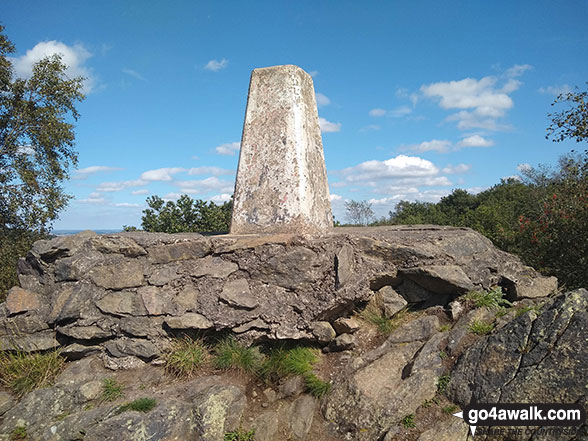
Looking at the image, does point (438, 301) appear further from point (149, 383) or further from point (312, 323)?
point (149, 383)

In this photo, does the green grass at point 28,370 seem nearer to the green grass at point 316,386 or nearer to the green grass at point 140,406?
the green grass at point 140,406

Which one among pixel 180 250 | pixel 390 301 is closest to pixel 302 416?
pixel 390 301

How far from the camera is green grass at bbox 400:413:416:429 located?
135 inches

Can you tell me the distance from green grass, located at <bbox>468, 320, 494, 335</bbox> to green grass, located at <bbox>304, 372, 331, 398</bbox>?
1.53m

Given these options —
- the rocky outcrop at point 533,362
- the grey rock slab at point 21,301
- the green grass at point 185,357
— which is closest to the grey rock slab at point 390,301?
the rocky outcrop at point 533,362

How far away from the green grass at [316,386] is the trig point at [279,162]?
177cm

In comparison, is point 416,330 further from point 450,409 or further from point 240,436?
point 240,436

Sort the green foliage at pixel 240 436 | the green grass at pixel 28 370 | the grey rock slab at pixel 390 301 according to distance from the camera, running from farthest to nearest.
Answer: the grey rock slab at pixel 390 301 → the green grass at pixel 28 370 → the green foliage at pixel 240 436

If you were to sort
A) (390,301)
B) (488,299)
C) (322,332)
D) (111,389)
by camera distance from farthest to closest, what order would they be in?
(390,301), (488,299), (322,332), (111,389)

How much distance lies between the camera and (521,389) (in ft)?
11.0

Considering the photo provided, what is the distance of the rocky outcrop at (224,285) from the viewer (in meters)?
4.43

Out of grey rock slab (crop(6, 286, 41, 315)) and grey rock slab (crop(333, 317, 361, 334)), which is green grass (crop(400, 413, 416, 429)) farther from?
grey rock slab (crop(6, 286, 41, 315))

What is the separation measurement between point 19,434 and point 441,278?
442 cm

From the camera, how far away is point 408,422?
346 centimetres
